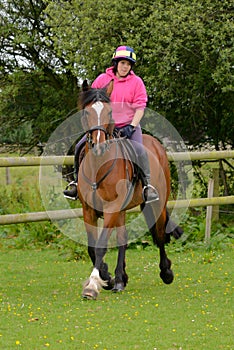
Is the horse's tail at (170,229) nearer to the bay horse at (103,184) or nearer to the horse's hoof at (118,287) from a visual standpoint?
the bay horse at (103,184)

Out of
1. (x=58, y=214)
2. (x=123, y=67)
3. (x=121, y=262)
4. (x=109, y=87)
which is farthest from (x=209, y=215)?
(x=109, y=87)

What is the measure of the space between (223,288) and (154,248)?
344cm

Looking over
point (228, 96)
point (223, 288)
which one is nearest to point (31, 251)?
point (223, 288)

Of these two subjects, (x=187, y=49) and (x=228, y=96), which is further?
(x=228, y=96)

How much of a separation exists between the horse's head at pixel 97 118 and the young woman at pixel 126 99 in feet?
1.39

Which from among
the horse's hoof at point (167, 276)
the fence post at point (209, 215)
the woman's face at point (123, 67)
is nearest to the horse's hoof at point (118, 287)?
the horse's hoof at point (167, 276)

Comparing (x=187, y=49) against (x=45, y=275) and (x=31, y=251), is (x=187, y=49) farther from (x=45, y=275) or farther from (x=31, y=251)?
(x=45, y=275)

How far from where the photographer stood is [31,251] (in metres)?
12.0

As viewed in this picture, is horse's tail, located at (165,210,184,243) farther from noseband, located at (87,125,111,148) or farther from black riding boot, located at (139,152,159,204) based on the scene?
noseband, located at (87,125,111,148)

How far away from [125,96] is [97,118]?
0.81 m

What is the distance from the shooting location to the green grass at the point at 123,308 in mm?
6035

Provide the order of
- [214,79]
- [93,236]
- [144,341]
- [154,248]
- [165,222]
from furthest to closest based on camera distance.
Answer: [214,79] → [154,248] → [165,222] → [93,236] → [144,341]

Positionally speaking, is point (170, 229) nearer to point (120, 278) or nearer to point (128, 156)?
point (120, 278)

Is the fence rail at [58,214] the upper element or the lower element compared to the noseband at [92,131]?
lower
